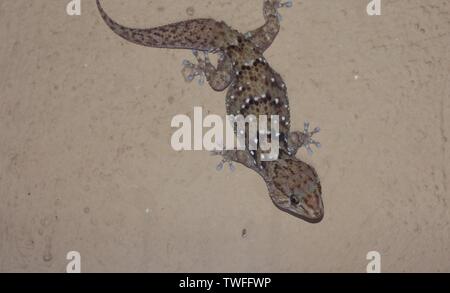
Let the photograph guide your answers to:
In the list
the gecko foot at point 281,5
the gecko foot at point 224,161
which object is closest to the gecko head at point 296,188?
the gecko foot at point 224,161

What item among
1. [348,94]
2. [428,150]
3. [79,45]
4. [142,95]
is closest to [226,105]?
[142,95]

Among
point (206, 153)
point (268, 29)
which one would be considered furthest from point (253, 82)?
point (206, 153)

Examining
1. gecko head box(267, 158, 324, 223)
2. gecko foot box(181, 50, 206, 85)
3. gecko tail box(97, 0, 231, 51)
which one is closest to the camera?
gecko head box(267, 158, 324, 223)

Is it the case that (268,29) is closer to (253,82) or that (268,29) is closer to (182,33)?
(253,82)

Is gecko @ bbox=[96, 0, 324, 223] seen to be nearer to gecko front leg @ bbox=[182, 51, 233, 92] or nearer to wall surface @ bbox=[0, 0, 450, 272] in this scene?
gecko front leg @ bbox=[182, 51, 233, 92]

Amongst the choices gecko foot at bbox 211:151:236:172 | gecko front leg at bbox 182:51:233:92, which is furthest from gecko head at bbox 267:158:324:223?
gecko front leg at bbox 182:51:233:92

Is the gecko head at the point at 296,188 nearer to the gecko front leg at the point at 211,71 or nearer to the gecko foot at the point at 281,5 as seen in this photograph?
the gecko front leg at the point at 211,71

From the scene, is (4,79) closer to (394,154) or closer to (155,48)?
(155,48)

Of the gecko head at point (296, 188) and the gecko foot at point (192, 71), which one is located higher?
the gecko foot at point (192, 71)
